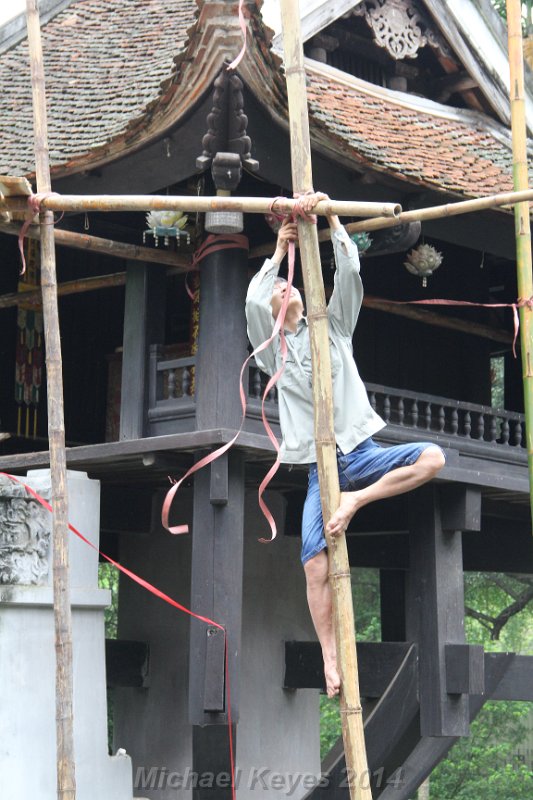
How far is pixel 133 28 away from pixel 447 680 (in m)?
4.66

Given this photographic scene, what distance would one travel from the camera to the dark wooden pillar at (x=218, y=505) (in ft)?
23.3

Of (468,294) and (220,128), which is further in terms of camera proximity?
(468,294)

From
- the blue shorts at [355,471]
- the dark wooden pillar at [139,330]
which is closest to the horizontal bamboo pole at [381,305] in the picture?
the dark wooden pillar at [139,330]

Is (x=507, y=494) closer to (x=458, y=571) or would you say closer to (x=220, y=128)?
(x=458, y=571)

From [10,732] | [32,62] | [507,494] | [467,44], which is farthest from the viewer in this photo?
[467,44]

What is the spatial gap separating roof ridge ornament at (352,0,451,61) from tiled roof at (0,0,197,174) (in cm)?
126

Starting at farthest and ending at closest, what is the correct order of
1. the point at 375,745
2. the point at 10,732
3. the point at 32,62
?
the point at 375,745
the point at 10,732
the point at 32,62

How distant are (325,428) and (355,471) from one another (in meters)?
0.33

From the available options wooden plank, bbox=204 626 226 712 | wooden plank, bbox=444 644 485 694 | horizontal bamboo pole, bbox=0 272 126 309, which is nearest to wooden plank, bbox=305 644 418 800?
wooden plank, bbox=444 644 485 694

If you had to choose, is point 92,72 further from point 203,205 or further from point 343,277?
point 343,277

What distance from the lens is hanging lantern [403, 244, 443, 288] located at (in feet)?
28.1

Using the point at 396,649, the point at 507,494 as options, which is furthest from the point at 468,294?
the point at 396,649

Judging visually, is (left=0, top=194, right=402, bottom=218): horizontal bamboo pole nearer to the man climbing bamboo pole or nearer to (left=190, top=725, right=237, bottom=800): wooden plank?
the man climbing bamboo pole

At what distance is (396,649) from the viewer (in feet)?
27.5
